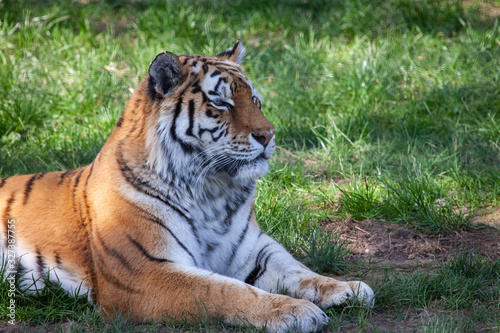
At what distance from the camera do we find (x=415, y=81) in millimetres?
5168

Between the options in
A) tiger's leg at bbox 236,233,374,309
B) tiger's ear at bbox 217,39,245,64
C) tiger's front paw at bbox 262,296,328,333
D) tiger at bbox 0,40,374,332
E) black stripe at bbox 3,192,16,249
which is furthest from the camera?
tiger's ear at bbox 217,39,245,64

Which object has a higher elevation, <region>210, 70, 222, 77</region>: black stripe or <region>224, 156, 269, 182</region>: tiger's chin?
<region>210, 70, 222, 77</region>: black stripe

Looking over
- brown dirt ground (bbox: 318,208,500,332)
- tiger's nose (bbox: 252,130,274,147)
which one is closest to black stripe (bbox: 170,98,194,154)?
tiger's nose (bbox: 252,130,274,147)

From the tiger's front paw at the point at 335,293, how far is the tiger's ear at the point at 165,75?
1.10 meters

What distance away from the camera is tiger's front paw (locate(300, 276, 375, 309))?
251 cm

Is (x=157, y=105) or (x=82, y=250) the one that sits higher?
(x=157, y=105)

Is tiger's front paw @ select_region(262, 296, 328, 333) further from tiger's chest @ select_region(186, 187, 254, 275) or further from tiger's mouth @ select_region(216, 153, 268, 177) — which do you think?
tiger's mouth @ select_region(216, 153, 268, 177)

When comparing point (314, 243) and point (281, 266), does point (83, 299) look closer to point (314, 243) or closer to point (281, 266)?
point (281, 266)

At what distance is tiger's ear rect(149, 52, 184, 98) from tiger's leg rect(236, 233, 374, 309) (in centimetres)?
90

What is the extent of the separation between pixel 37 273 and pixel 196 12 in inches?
168

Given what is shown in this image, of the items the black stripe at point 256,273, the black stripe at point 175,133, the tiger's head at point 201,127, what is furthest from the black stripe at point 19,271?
the black stripe at point 256,273

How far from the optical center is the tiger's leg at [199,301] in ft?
7.42

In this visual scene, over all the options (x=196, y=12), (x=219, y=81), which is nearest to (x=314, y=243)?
(x=219, y=81)

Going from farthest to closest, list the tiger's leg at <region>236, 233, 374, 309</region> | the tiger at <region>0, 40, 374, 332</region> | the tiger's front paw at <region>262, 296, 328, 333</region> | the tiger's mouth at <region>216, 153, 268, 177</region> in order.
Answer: the tiger's mouth at <region>216, 153, 268, 177</region>, the tiger's leg at <region>236, 233, 374, 309</region>, the tiger at <region>0, 40, 374, 332</region>, the tiger's front paw at <region>262, 296, 328, 333</region>
